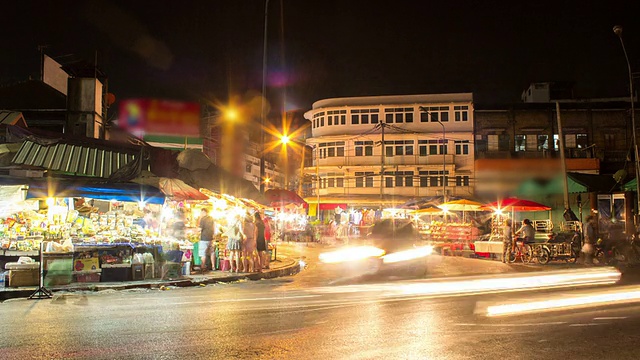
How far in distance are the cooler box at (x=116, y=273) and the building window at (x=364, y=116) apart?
45.3 metres

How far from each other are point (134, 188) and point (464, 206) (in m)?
21.7

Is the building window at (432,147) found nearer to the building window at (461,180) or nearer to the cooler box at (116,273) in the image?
the building window at (461,180)

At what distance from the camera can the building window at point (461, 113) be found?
5594 cm

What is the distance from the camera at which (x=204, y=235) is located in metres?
18.3

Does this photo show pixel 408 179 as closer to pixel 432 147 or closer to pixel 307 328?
pixel 432 147

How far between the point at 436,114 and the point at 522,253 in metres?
34.9

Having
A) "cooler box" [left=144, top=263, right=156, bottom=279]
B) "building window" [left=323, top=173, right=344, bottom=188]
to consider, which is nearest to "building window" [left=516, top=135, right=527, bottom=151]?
"building window" [left=323, top=173, right=344, bottom=188]

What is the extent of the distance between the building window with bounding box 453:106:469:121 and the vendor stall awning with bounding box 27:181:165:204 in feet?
144

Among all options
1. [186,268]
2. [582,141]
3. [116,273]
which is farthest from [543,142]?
[116,273]

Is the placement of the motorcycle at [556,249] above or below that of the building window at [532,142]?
below

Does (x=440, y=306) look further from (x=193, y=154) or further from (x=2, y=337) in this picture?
(x=193, y=154)

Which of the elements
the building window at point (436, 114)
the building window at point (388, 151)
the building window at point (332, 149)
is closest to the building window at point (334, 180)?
the building window at point (332, 149)

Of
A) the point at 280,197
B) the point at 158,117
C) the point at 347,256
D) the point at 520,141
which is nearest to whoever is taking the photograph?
the point at 347,256

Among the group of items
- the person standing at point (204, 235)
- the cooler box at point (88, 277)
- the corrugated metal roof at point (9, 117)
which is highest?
the corrugated metal roof at point (9, 117)
